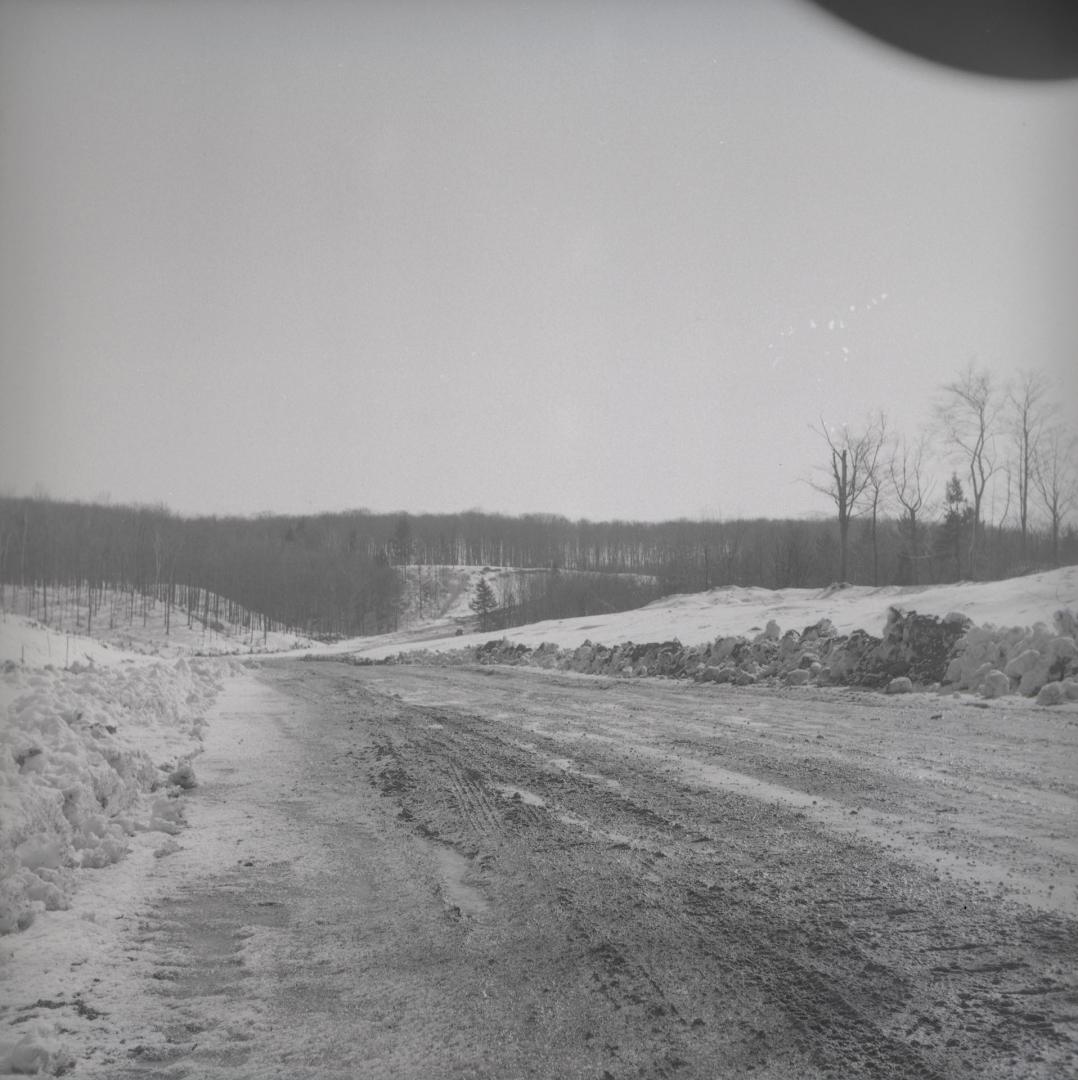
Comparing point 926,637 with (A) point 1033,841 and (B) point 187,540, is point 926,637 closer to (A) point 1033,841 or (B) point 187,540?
(A) point 1033,841

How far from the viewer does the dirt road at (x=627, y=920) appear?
234cm

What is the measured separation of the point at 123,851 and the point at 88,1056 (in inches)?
85.5

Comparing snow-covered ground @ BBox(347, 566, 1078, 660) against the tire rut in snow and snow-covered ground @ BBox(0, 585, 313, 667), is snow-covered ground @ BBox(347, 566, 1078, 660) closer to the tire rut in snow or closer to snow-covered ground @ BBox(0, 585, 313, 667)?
the tire rut in snow

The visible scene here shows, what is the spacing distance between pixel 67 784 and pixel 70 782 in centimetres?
Result: 2

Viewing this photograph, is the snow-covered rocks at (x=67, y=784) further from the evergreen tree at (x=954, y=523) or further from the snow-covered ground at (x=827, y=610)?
the evergreen tree at (x=954, y=523)

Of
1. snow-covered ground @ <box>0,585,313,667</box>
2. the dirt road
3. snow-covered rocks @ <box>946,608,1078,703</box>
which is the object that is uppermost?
snow-covered rocks @ <box>946,608,1078,703</box>

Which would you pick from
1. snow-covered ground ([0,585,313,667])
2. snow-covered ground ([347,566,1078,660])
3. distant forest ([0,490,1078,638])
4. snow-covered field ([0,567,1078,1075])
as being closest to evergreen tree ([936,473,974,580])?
distant forest ([0,490,1078,638])

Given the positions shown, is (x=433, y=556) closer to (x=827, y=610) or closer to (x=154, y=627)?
(x=154, y=627)

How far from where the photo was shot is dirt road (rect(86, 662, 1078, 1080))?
2.34 metres

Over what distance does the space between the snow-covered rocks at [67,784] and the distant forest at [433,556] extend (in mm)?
8540

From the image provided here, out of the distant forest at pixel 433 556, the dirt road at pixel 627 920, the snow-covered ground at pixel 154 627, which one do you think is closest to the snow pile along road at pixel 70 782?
the dirt road at pixel 627 920

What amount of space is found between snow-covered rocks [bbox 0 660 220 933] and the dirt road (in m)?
0.44

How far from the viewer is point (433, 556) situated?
127500 mm

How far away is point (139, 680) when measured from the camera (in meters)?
10.8
